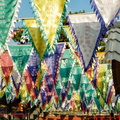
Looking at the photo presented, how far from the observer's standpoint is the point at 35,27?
10.4 metres

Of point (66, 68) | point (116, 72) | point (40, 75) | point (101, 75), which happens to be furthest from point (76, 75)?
point (116, 72)

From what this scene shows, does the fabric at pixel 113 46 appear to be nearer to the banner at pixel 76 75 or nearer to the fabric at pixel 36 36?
the fabric at pixel 36 36

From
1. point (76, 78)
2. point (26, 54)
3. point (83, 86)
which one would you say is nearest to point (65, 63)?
point (76, 78)

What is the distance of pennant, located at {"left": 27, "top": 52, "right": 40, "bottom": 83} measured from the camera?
533 inches

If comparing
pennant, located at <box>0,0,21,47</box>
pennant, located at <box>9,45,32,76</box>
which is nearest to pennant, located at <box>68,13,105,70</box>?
pennant, located at <box>0,0,21,47</box>

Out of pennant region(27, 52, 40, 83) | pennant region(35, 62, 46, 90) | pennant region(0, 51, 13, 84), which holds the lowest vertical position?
pennant region(35, 62, 46, 90)

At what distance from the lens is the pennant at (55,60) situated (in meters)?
12.8

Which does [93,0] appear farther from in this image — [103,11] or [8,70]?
[8,70]

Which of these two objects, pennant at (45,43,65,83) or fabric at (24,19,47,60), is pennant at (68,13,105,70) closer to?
fabric at (24,19,47,60)

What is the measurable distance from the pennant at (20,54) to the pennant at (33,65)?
34cm

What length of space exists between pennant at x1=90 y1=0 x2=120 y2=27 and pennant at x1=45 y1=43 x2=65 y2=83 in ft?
15.2

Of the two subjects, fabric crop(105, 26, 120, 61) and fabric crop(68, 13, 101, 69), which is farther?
fabric crop(68, 13, 101, 69)

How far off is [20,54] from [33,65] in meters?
1.05

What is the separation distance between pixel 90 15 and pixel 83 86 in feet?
35.9
